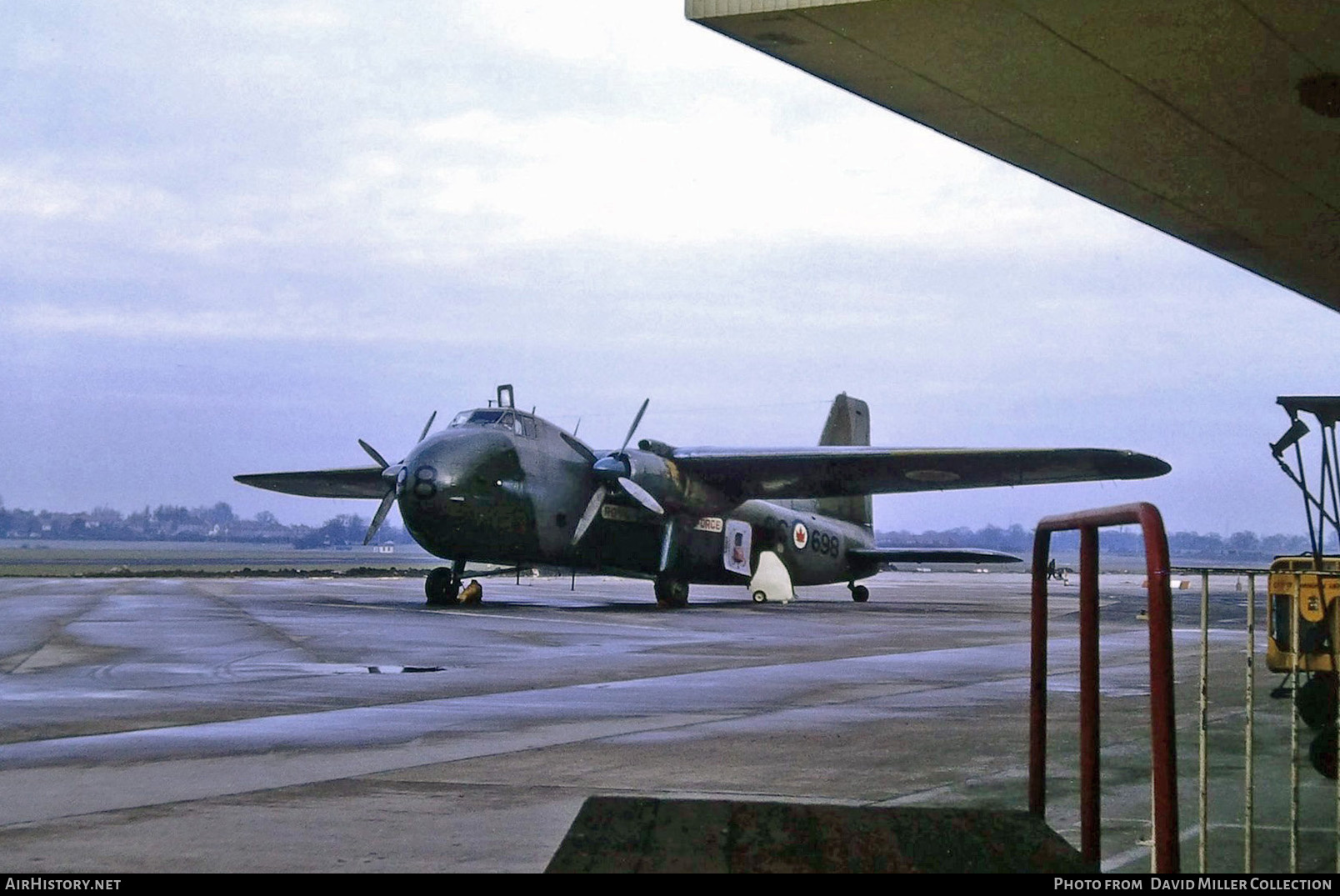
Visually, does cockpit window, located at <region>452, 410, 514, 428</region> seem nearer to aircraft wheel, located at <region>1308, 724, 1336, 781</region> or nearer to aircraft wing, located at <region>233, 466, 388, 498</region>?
aircraft wing, located at <region>233, 466, 388, 498</region>

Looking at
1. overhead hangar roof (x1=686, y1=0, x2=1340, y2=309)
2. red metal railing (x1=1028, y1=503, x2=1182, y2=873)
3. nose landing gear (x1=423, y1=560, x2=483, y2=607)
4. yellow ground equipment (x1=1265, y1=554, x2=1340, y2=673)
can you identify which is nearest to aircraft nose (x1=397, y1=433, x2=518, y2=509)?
nose landing gear (x1=423, y1=560, x2=483, y2=607)

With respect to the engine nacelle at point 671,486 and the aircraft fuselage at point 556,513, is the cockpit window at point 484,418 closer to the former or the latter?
the aircraft fuselage at point 556,513

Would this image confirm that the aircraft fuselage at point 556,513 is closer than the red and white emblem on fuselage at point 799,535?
Yes

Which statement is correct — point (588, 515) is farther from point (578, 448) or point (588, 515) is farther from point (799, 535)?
point (799, 535)

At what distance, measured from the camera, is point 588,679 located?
44.1 ft

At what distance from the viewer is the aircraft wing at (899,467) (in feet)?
98.0

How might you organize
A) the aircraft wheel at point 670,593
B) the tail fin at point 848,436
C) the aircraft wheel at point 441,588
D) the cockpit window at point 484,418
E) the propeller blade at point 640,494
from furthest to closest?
the tail fin at point 848,436, the aircraft wheel at point 670,593, the propeller blade at point 640,494, the aircraft wheel at point 441,588, the cockpit window at point 484,418

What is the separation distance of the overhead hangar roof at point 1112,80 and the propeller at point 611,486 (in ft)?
65.6

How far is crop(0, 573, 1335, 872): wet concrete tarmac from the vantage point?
19.9 ft

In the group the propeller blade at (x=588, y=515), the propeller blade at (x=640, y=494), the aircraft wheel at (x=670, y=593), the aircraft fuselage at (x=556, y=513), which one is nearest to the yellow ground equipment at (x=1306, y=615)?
the aircraft fuselage at (x=556, y=513)

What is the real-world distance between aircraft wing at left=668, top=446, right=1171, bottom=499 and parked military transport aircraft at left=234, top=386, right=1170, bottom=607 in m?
0.04

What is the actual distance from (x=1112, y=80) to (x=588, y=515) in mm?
22081

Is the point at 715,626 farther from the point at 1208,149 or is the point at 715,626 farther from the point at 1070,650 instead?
the point at 1208,149
